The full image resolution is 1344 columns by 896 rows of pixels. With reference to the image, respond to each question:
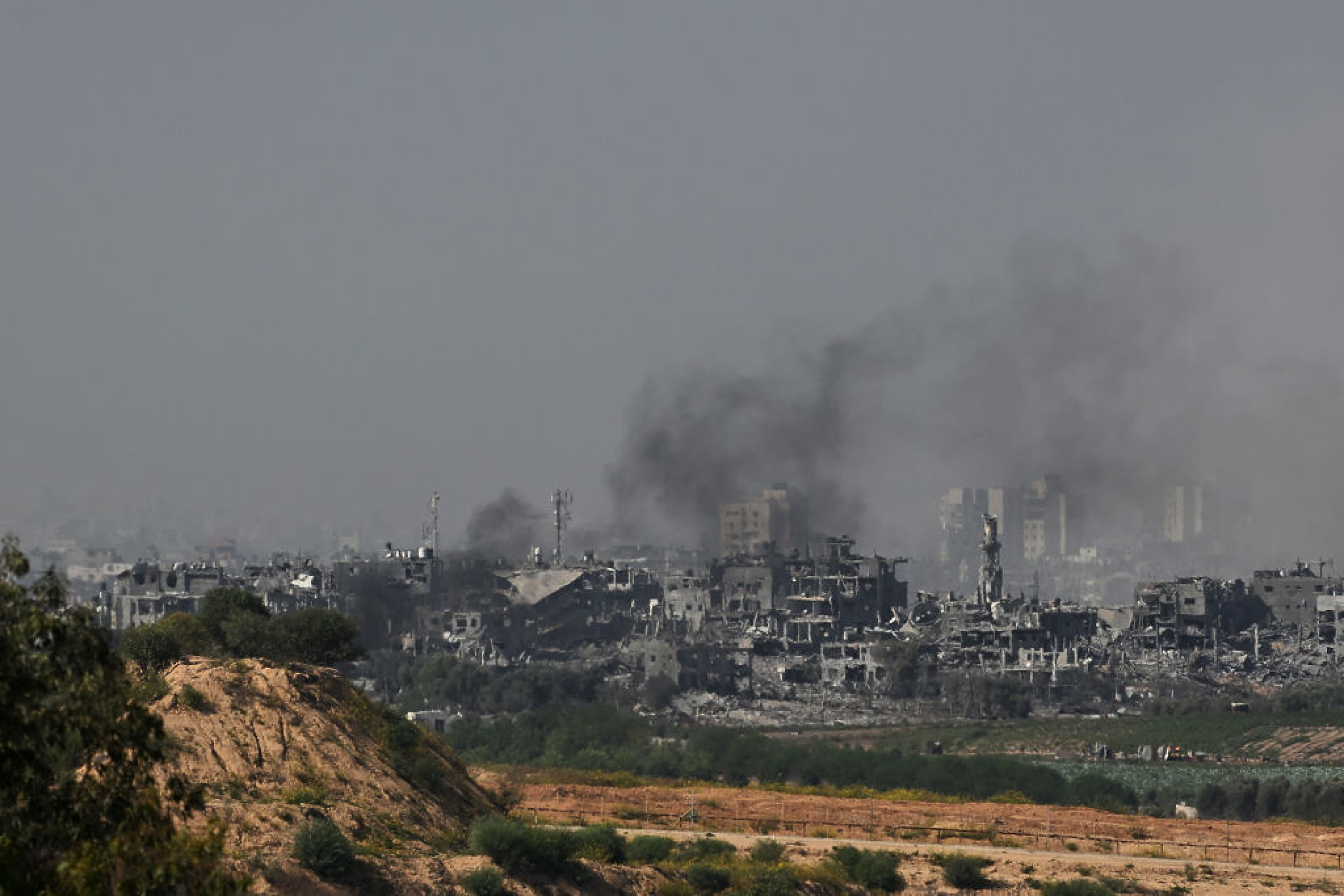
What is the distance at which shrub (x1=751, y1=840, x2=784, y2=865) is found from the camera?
1975 inches

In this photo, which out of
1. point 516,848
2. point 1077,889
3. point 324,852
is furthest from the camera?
point 1077,889

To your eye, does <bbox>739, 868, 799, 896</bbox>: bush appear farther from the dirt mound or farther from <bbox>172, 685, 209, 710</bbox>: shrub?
<bbox>172, 685, 209, 710</bbox>: shrub

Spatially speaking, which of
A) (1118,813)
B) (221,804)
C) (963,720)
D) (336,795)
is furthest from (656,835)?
(963,720)

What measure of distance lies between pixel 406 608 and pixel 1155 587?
217 ft

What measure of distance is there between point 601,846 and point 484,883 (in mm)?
8456

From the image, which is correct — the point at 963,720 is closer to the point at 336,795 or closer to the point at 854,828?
the point at 854,828

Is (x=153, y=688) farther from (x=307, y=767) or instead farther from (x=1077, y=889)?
(x=1077, y=889)

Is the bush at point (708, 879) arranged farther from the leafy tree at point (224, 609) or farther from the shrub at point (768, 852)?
the leafy tree at point (224, 609)

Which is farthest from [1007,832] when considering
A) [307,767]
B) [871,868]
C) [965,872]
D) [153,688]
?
[153,688]

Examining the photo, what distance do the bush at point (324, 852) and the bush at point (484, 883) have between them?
98.7 inches

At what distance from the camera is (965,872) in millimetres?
50125

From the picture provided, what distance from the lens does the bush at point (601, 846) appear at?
1842 inches

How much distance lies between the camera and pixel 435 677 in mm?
144875

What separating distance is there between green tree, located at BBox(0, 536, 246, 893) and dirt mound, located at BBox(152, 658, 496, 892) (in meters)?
13.6
